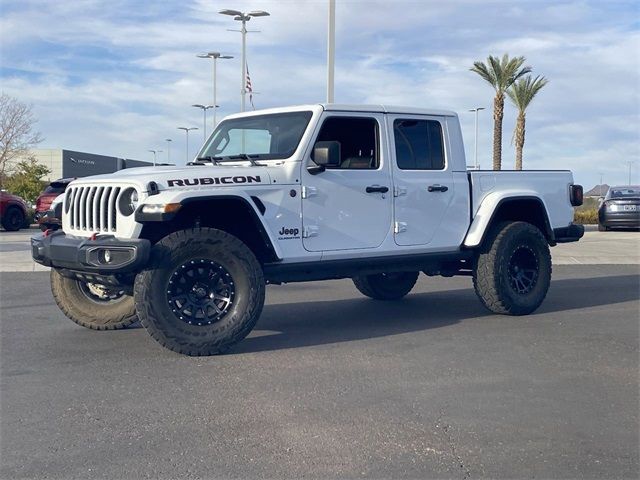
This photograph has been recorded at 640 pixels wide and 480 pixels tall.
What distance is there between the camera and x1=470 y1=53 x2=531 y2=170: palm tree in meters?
33.2

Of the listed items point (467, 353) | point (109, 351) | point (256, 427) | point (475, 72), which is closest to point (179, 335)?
point (109, 351)

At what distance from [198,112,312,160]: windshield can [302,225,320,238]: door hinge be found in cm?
68

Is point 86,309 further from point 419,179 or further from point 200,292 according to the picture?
point 419,179

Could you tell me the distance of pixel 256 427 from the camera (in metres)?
4.60

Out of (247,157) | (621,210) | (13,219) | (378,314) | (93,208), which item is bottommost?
(378,314)

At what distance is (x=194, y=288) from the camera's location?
6.51 metres

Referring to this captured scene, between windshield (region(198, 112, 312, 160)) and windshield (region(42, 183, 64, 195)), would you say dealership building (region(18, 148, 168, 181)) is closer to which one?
windshield (region(42, 183, 64, 195))

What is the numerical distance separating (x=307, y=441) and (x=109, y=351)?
289 centimetres

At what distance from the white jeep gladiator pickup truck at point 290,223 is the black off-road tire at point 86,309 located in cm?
1

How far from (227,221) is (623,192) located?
20301 millimetres

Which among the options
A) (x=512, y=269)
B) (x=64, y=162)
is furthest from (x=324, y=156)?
(x=64, y=162)

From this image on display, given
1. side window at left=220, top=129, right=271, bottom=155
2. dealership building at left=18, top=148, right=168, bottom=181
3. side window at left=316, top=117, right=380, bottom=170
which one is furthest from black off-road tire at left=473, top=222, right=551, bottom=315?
dealership building at left=18, top=148, right=168, bottom=181

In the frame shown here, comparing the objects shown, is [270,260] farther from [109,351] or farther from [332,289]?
[332,289]

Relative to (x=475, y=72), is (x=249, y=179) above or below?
below
